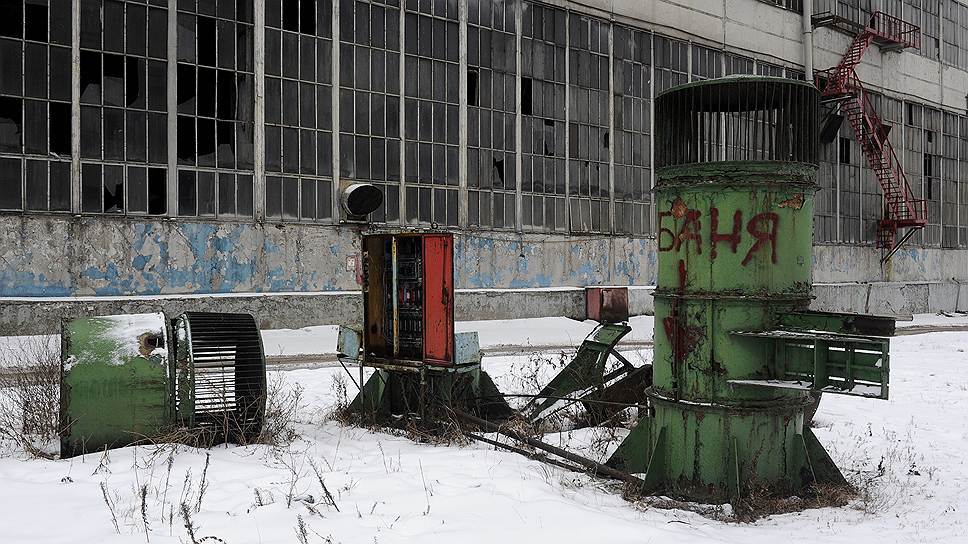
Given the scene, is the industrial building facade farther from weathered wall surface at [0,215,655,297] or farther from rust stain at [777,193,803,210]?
rust stain at [777,193,803,210]

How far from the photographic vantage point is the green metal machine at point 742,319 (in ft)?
19.3

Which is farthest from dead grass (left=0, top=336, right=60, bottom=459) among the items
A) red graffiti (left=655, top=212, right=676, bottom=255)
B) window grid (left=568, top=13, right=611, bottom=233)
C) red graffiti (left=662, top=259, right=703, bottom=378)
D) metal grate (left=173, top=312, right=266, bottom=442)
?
window grid (left=568, top=13, right=611, bottom=233)

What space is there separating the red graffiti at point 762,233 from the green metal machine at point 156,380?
4.47m

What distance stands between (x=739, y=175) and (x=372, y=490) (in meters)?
3.78

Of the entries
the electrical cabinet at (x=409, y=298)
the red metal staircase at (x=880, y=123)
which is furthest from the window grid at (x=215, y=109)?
the red metal staircase at (x=880, y=123)

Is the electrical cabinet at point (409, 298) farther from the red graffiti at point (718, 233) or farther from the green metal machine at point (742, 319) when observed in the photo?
the red graffiti at point (718, 233)

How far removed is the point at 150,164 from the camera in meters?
15.6

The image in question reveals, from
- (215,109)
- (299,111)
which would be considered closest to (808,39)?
(299,111)

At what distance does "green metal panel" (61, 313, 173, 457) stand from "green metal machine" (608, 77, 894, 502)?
4.28 meters

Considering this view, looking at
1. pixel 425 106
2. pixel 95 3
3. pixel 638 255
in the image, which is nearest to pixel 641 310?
pixel 638 255

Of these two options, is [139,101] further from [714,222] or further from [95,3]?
[714,222]

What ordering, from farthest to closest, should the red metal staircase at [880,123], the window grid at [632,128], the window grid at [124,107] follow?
the red metal staircase at [880,123]
the window grid at [632,128]
the window grid at [124,107]

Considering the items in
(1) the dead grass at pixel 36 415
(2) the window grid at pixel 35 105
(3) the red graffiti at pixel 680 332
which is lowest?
(1) the dead grass at pixel 36 415

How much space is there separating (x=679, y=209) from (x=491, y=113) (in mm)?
15286
